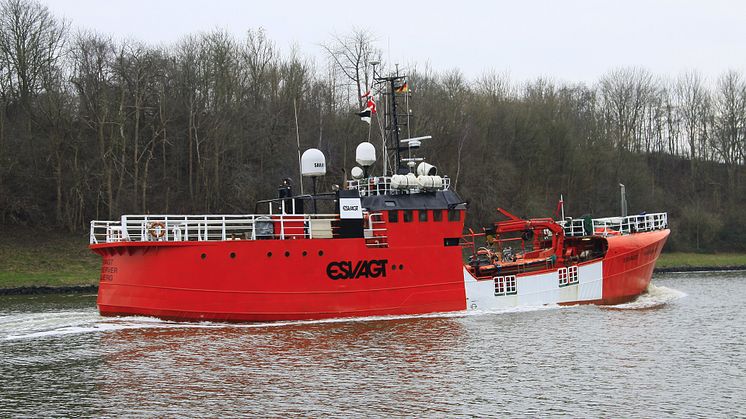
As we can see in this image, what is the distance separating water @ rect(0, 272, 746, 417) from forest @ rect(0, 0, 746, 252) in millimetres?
23496

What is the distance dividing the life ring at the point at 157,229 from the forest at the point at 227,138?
75.8 feet

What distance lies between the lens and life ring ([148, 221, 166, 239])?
2606cm

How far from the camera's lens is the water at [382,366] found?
57.8 feet

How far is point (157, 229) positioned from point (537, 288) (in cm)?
1397

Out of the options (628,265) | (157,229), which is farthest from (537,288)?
(157,229)

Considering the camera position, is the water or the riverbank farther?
the riverbank

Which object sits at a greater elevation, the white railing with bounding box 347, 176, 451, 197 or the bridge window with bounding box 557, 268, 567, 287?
the white railing with bounding box 347, 176, 451, 197

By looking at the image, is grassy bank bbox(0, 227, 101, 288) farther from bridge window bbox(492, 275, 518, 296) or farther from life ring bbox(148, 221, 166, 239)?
bridge window bbox(492, 275, 518, 296)

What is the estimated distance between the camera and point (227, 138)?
55.8m

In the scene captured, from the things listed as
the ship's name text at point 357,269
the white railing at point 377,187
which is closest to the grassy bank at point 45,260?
the white railing at point 377,187

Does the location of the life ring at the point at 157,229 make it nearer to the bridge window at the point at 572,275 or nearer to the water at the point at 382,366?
the water at the point at 382,366

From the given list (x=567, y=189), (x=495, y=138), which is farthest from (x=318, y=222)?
(x=567, y=189)

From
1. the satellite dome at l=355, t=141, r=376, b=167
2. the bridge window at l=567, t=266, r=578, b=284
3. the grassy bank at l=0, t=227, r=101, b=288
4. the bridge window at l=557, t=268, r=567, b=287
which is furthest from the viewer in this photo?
the grassy bank at l=0, t=227, r=101, b=288

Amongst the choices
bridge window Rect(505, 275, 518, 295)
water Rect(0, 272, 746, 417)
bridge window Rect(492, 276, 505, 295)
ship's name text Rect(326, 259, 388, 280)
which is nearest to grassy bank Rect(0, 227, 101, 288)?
water Rect(0, 272, 746, 417)
